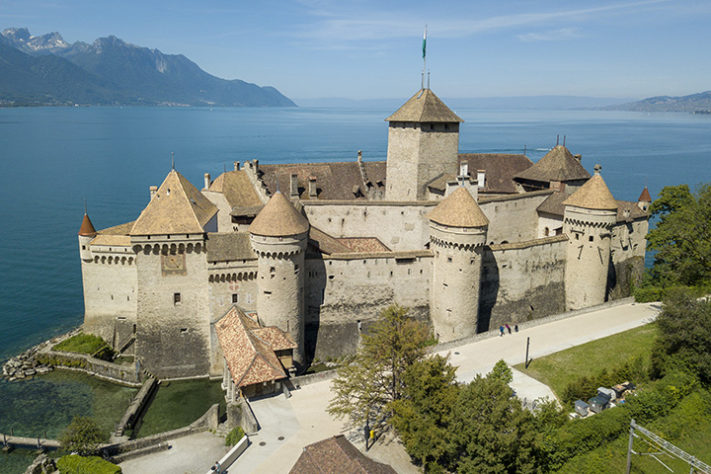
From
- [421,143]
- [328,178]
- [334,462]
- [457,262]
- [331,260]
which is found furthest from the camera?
[328,178]

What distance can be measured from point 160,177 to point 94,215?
1253 inches

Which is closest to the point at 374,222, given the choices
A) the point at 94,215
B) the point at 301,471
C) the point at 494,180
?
the point at 494,180

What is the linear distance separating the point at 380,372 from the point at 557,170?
30.8 m

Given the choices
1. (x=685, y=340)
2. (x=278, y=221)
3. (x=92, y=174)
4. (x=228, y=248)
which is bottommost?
(x=685, y=340)

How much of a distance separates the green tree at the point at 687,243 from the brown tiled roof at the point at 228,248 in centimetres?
3229

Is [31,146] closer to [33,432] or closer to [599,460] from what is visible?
[33,432]

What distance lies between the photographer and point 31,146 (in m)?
149

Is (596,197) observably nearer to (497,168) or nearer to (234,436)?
(497,168)

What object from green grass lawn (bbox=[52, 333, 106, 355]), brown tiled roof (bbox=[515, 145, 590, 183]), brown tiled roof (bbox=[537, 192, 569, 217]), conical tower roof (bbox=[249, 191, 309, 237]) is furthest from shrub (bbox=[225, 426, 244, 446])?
brown tiled roof (bbox=[515, 145, 590, 183])

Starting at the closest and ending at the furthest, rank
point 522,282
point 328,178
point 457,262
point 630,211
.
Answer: point 457,262 < point 522,282 < point 630,211 < point 328,178

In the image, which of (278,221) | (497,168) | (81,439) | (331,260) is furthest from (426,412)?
(497,168)

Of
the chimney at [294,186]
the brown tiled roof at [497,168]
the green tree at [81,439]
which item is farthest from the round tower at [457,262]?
the green tree at [81,439]

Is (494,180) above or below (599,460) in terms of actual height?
above

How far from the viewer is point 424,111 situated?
43469mm
